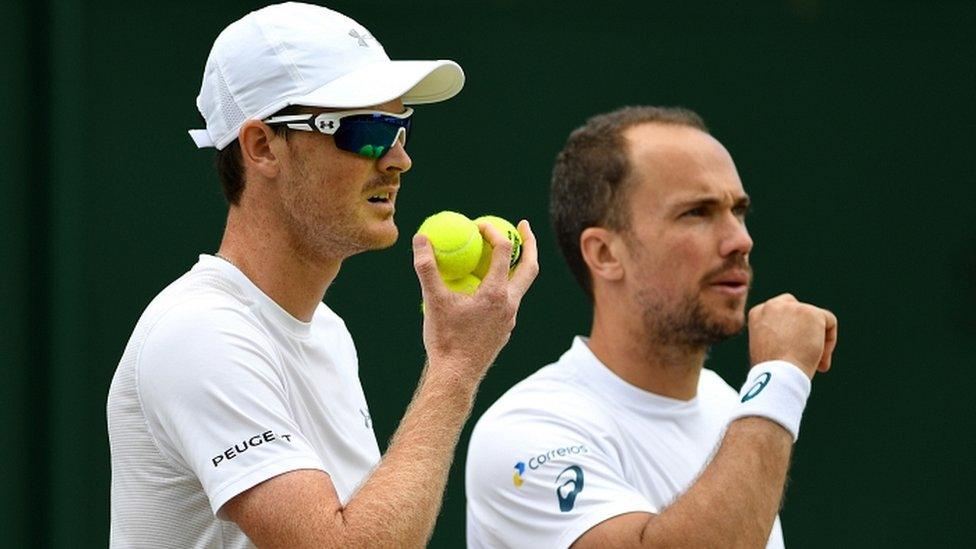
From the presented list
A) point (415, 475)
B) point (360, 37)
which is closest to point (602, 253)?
point (360, 37)

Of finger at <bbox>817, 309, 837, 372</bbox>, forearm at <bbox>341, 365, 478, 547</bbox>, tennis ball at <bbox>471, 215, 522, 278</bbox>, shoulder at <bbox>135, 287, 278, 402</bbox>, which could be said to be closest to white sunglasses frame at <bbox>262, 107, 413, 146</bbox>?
tennis ball at <bbox>471, 215, 522, 278</bbox>

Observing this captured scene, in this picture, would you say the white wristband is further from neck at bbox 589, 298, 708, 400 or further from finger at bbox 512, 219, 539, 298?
finger at bbox 512, 219, 539, 298

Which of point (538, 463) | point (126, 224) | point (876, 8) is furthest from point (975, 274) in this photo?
point (126, 224)

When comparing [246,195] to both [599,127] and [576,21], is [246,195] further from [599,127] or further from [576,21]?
[576,21]

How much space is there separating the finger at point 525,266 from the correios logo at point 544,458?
0.65 meters

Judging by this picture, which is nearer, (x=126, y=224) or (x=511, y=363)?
(x=126, y=224)

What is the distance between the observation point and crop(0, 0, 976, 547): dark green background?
15.5 feet

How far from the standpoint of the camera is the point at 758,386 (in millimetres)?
3748

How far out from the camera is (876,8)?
5.61 m

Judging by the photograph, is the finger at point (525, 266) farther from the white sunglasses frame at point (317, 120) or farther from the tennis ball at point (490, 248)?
the white sunglasses frame at point (317, 120)

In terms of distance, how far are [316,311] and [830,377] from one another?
2.61 meters

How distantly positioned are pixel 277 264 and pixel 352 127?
0.98 feet

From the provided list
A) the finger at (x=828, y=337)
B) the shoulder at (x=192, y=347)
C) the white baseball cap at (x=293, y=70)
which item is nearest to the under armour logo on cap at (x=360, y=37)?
the white baseball cap at (x=293, y=70)

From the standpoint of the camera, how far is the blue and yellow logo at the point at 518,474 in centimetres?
378
